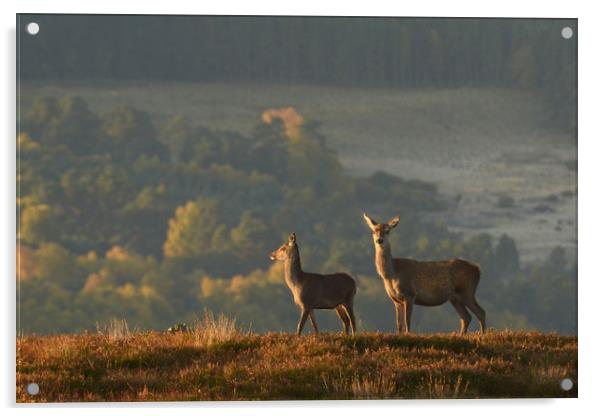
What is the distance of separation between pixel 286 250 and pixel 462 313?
2887mm

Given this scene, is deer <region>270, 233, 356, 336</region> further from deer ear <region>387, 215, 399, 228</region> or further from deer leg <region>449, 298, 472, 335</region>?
deer leg <region>449, 298, 472, 335</region>

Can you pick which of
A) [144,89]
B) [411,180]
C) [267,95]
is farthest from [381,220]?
[144,89]

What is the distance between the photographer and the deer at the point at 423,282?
2306cm

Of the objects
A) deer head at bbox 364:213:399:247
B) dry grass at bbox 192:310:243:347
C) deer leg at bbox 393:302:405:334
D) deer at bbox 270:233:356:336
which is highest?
deer head at bbox 364:213:399:247

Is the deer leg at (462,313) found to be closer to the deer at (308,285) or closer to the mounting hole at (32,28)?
the deer at (308,285)

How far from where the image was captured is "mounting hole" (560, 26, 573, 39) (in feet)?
75.6

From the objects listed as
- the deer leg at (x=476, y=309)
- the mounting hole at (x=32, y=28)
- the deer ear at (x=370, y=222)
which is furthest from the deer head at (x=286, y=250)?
the mounting hole at (x=32, y=28)

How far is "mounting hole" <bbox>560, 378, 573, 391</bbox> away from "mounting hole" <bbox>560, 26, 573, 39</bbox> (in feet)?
16.8

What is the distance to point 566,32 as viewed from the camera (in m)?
23.1

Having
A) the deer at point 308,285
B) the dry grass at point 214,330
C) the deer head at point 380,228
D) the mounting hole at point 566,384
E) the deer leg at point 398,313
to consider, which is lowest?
the mounting hole at point 566,384

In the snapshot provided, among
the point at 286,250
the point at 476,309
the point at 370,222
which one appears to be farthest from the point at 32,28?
the point at 476,309

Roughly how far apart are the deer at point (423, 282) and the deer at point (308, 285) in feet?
2.20

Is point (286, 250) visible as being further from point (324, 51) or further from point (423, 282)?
point (324, 51)

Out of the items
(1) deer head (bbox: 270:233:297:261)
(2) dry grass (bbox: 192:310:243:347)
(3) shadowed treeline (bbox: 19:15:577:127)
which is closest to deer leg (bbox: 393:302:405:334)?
(1) deer head (bbox: 270:233:297:261)
